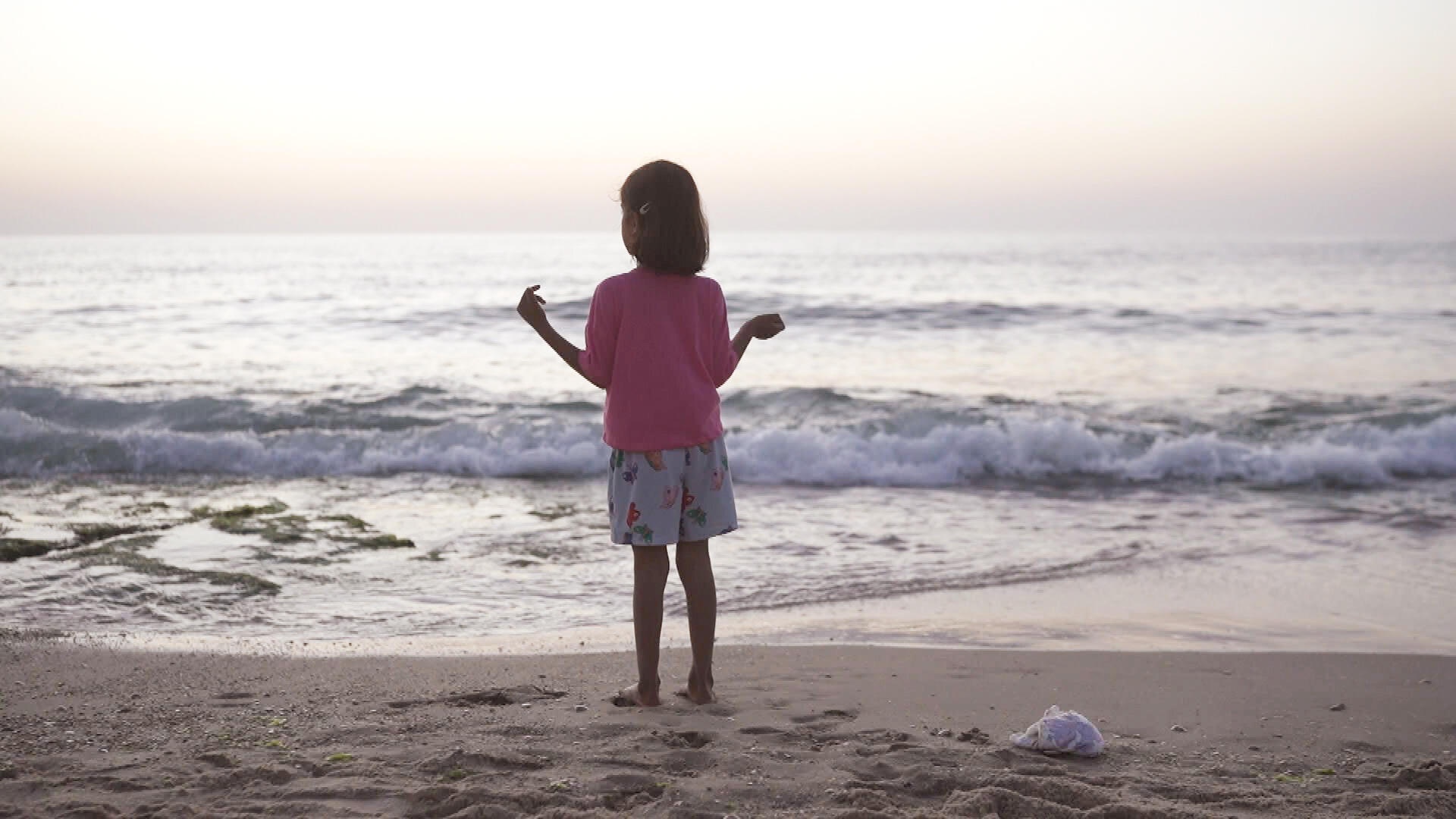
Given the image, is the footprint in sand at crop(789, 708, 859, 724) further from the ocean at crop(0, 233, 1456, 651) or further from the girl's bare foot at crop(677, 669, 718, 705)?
the ocean at crop(0, 233, 1456, 651)

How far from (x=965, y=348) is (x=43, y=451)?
12241mm

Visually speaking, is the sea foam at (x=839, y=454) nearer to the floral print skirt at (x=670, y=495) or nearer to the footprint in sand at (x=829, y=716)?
the footprint in sand at (x=829, y=716)

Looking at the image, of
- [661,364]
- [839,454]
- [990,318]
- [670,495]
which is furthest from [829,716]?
[990,318]

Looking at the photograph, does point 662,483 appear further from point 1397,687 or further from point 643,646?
point 1397,687

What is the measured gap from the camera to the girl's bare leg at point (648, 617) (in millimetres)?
3566

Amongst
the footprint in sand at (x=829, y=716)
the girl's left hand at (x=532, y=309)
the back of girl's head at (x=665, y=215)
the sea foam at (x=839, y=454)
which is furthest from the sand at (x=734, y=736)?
the sea foam at (x=839, y=454)

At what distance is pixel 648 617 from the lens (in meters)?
3.59

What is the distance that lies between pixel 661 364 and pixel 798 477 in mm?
5945

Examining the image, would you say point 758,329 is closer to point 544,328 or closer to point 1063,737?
point 544,328

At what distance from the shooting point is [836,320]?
20.5m

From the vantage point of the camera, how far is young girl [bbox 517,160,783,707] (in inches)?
132

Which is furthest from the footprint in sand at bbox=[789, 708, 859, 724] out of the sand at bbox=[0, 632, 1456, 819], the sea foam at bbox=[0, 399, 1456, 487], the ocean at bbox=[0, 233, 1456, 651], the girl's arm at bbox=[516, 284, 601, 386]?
the sea foam at bbox=[0, 399, 1456, 487]

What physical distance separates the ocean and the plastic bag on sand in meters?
1.42

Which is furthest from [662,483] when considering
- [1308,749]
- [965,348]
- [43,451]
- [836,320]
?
[836,320]
